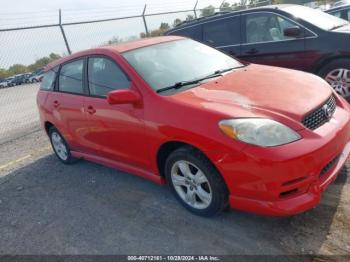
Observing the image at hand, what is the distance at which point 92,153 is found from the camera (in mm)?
4961

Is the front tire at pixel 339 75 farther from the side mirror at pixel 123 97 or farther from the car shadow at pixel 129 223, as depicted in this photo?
the side mirror at pixel 123 97

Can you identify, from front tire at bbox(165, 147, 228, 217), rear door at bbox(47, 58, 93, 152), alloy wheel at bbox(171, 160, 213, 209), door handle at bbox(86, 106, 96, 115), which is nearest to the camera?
front tire at bbox(165, 147, 228, 217)

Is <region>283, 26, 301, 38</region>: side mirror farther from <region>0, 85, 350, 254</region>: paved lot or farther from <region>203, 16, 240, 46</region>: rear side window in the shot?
<region>0, 85, 350, 254</region>: paved lot

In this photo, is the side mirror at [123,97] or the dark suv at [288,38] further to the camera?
the dark suv at [288,38]

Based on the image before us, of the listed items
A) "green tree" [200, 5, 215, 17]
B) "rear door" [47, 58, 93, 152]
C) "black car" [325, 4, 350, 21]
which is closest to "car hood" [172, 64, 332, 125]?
"rear door" [47, 58, 93, 152]

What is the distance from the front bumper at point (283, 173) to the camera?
2920mm

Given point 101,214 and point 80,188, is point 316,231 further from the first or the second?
point 80,188

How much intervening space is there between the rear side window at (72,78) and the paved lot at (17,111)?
3.58m

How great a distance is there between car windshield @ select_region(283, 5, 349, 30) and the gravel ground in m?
3.14

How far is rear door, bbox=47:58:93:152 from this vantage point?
15.8 ft

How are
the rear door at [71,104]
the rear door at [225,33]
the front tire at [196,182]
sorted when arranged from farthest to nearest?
the rear door at [225,33]
the rear door at [71,104]
the front tire at [196,182]

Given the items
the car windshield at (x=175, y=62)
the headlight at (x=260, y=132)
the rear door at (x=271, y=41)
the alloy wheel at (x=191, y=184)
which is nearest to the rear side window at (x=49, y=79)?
the car windshield at (x=175, y=62)

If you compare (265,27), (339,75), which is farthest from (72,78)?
(339,75)

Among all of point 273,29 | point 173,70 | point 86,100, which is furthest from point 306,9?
point 86,100
